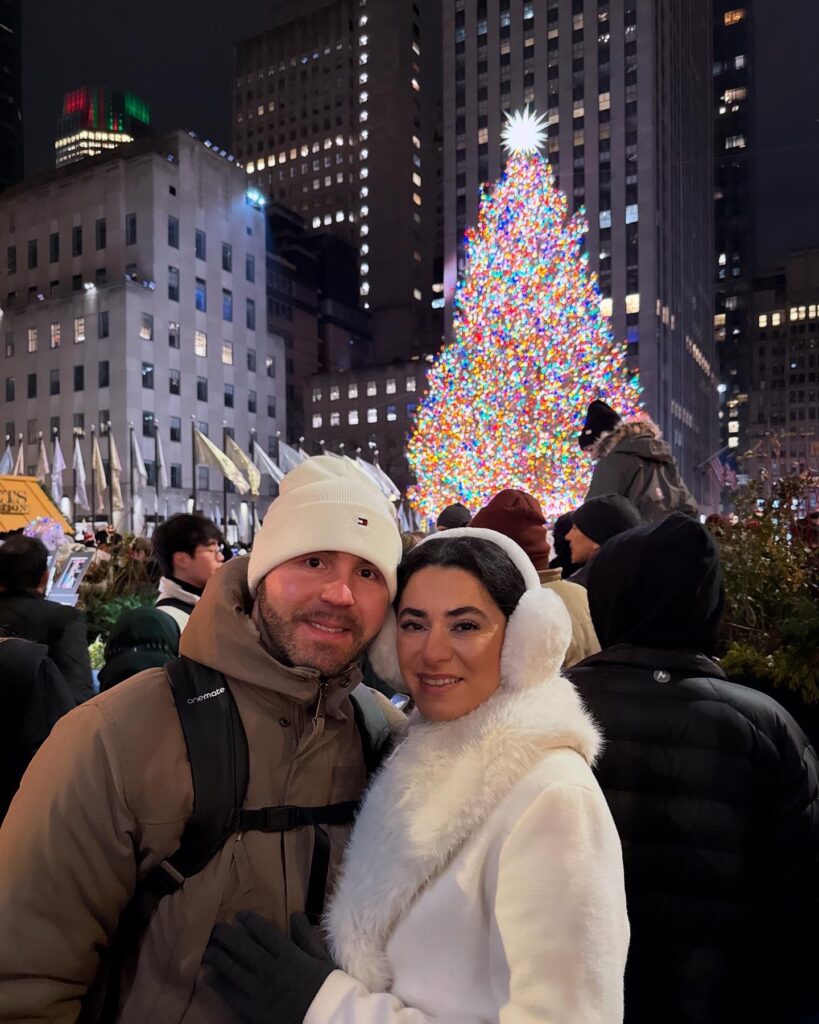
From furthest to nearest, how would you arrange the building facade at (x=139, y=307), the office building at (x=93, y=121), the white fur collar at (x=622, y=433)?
the office building at (x=93, y=121)
the building facade at (x=139, y=307)
the white fur collar at (x=622, y=433)

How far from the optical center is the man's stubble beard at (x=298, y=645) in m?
2.02

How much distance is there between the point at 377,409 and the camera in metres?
88.9

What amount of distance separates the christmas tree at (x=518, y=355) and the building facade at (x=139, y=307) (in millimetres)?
31452

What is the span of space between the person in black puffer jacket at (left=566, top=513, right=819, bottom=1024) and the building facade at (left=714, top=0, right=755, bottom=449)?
145 meters

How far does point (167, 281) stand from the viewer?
195ft

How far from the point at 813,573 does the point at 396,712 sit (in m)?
3.95

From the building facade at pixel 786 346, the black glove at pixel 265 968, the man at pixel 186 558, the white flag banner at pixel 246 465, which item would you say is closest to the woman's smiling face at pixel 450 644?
the black glove at pixel 265 968

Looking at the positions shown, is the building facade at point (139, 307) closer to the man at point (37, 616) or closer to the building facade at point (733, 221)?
the man at point (37, 616)

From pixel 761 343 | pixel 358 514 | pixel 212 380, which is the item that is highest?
pixel 761 343

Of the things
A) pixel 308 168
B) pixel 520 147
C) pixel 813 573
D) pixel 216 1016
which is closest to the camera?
pixel 216 1016

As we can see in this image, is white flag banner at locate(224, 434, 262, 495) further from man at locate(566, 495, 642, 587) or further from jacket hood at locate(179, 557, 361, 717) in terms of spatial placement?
jacket hood at locate(179, 557, 361, 717)

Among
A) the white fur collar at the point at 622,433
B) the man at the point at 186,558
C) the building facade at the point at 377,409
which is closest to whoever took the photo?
the man at the point at 186,558

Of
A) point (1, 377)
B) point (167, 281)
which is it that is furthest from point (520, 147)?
point (1, 377)

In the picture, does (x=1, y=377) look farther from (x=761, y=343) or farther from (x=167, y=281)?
(x=761, y=343)
